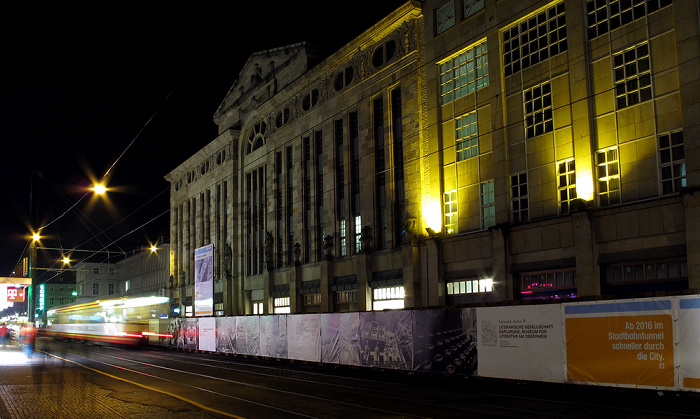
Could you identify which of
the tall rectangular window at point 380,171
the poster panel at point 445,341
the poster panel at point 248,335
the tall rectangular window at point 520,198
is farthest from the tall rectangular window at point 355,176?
the poster panel at point 445,341

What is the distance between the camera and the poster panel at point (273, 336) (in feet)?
101

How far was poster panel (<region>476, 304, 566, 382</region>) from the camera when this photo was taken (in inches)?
677

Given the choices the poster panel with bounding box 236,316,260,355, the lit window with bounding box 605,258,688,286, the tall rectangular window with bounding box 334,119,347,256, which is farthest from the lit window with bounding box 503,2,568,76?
the poster panel with bounding box 236,316,260,355

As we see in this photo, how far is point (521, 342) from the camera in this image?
18125mm

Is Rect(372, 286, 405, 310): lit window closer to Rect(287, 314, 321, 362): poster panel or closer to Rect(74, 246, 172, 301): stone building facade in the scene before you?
Rect(287, 314, 321, 362): poster panel

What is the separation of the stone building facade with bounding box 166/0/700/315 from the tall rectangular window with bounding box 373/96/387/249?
11cm

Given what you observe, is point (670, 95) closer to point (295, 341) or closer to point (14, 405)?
point (295, 341)

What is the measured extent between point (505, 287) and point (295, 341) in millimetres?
9987

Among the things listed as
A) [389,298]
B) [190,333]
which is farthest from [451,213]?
[190,333]

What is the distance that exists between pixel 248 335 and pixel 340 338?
949cm

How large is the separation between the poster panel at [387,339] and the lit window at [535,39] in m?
13.9

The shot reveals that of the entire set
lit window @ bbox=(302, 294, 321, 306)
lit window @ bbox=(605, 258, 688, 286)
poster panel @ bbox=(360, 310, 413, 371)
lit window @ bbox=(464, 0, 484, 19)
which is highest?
lit window @ bbox=(464, 0, 484, 19)

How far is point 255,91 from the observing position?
56.0m

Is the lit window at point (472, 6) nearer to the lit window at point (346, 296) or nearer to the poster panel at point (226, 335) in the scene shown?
the lit window at point (346, 296)
